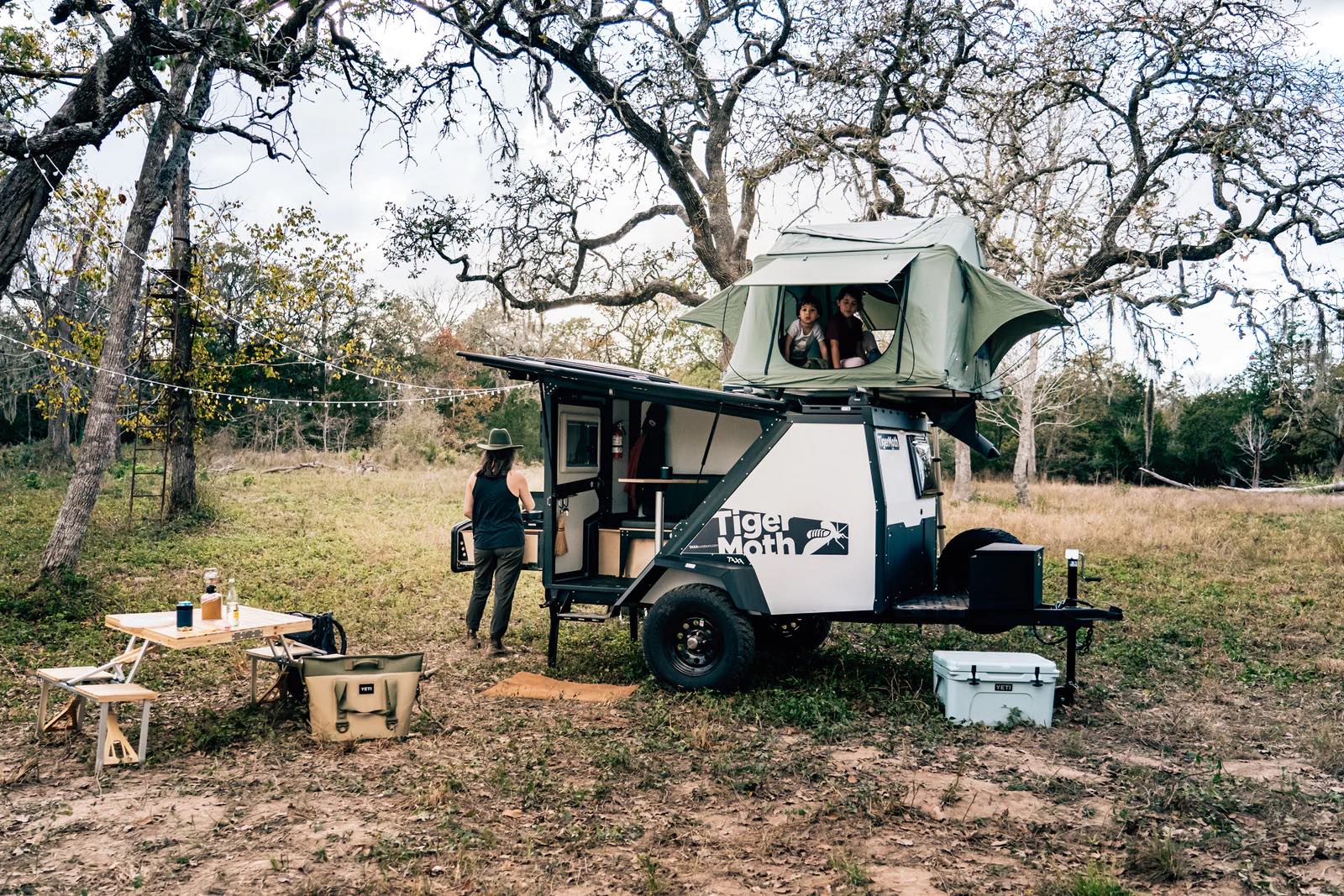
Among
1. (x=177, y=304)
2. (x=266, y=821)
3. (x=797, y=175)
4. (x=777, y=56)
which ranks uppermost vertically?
(x=777, y=56)

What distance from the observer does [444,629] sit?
418 inches

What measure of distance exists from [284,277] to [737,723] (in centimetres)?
1354

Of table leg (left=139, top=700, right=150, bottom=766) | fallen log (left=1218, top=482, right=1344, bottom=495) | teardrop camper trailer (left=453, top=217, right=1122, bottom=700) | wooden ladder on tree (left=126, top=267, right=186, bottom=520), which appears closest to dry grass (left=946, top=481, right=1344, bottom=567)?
fallen log (left=1218, top=482, right=1344, bottom=495)

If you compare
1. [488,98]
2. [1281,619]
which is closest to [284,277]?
[488,98]

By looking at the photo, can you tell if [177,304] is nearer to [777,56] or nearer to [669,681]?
[777,56]

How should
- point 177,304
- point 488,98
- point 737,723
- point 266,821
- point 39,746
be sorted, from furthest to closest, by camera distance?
point 177,304
point 488,98
point 737,723
point 39,746
point 266,821

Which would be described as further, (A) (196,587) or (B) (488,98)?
(B) (488,98)

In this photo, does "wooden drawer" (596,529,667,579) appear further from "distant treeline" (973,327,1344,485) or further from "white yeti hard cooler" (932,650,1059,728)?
"distant treeline" (973,327,1344,485)

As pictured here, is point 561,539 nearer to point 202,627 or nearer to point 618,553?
point 618,553

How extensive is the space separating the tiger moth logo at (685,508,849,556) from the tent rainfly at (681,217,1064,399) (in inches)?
51.4

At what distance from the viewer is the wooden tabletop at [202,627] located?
6.62 meters

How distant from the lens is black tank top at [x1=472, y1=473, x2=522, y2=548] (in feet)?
31.0

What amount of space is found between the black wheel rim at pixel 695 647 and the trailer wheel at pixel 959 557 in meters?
2.02

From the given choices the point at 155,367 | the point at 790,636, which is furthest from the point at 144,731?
the point at 155,367
